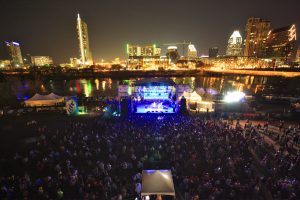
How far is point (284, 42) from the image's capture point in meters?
141

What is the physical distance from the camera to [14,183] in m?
9.95

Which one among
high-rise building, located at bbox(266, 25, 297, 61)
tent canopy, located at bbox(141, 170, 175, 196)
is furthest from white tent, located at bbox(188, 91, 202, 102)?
high-rise building, located at bbox(266, 25, 297, 61)

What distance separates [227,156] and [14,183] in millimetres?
11949

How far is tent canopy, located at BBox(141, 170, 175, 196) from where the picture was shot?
8.27m

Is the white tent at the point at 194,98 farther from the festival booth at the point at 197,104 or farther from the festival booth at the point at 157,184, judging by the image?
the festival booth at the point at 157,184

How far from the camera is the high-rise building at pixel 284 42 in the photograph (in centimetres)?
13625

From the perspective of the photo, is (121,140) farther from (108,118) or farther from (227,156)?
(227,156)

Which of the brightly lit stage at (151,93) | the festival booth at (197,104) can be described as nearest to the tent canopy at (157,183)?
the festival booth at (197,104)

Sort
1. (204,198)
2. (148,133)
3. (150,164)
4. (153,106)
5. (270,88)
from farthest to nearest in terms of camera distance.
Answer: (270,88)
(153,106)
(148,133)
(150,164)
(204,198)

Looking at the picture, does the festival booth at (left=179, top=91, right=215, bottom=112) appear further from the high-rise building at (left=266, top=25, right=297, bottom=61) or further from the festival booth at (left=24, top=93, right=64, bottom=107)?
the high-rise building at (left=266, top=25, right=297, bottom=61)

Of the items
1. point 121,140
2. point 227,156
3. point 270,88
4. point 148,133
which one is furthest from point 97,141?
point 270,88

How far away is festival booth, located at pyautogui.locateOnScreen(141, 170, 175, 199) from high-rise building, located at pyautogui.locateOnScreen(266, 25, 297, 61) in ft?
499

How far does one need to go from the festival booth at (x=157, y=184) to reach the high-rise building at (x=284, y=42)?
499 ft

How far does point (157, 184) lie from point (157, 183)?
0.16 feet
